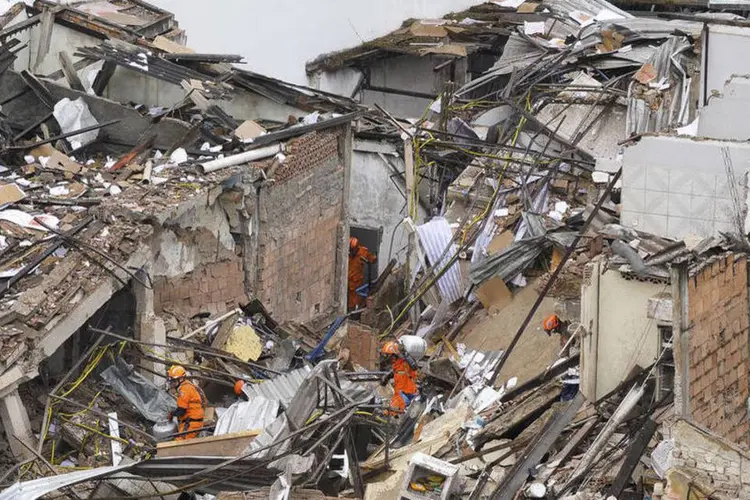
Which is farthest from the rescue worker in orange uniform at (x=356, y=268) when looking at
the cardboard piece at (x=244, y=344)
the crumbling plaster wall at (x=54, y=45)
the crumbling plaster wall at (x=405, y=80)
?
the crumbling plaster wall at (x=405, y=80)

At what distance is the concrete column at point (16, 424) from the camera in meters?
15.3

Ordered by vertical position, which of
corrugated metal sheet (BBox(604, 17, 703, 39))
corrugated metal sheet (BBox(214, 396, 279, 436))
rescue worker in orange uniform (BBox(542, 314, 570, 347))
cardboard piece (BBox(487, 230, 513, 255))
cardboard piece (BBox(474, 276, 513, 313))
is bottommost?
cardboard piece (BBox(474, 276, 513, 313))

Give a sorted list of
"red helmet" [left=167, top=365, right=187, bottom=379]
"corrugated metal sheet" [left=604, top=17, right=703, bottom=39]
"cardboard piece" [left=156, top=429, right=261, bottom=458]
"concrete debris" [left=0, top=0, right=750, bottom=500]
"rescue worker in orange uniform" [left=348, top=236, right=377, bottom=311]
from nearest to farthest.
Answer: "concrete debris" [left=0, top=0, right=750, bottom=500] → "cardboard piece" [left=156, top=429, right=261, bottom=458] → "red helmet" [left=167, top=365, right=187, bottom=379] → "rescue worker in orange uniform" [left=348, top=236, right=377, bottom=311] → "corrugated metal sheet" [left=604, top=17, right=703, bottom=39]

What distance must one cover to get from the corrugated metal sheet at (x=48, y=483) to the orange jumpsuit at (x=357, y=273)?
27.8ft

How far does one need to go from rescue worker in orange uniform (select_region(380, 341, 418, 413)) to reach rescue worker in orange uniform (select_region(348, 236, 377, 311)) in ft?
15.8

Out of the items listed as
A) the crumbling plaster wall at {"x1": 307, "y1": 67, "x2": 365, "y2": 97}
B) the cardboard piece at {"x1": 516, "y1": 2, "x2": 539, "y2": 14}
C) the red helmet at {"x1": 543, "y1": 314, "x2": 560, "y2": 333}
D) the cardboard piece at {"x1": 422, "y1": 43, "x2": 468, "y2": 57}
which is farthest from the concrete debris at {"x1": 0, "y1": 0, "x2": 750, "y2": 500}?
the crumbling plaster wall at {"x1": 307, "y1": 67, "x2": 365, "y2": 97}

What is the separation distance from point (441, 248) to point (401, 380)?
469 cm

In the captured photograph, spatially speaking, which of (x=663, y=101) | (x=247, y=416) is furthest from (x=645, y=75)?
(x=247, y=416)

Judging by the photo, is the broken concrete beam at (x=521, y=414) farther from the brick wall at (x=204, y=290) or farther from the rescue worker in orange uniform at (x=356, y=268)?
the rescue worker in orange uniform at (x=356, y=268)

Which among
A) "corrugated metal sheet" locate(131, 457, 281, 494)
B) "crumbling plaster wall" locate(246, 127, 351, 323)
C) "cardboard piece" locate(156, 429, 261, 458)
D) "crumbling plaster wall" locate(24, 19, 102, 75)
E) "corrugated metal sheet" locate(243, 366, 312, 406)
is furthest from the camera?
"crumbling plaster wall" locate(24, 19, 102, 75)

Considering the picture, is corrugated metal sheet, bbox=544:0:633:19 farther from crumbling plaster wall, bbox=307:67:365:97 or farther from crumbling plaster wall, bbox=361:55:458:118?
crumbling plaster wall, bbox=307:67:365:97

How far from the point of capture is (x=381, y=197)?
81.0ft

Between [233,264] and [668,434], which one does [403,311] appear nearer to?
[233,264]

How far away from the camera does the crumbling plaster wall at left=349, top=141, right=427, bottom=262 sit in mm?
24359
